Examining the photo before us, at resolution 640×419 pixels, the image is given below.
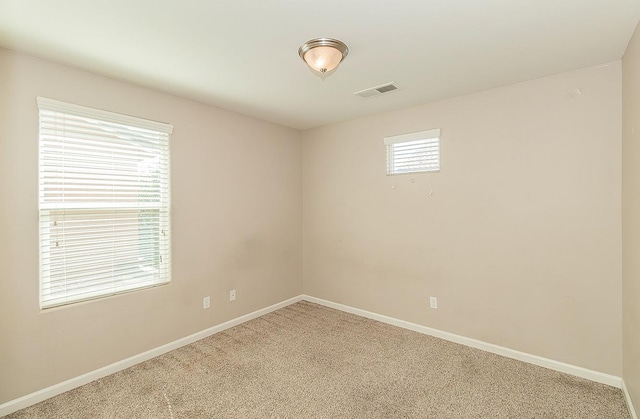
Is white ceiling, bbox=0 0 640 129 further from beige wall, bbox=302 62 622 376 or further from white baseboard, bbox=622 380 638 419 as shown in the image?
white baseboard, bbox=622 380 638 419

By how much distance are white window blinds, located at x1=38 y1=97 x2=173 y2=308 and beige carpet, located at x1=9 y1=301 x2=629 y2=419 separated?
0.77m

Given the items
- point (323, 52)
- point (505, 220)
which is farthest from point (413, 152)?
point (323, 52)

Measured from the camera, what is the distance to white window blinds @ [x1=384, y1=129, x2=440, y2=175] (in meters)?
3.26

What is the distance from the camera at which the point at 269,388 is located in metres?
2.38

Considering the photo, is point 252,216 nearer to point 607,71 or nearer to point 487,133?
point 487,133

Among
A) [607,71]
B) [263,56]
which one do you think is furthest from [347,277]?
[607,71]

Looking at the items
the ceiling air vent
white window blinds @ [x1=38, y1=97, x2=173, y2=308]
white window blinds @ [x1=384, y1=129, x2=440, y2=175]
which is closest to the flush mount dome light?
the ceiling air vent

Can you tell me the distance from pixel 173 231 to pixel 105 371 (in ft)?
4.10

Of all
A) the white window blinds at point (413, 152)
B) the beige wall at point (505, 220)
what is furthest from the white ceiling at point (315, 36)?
the white window blinds at point (413, 152)

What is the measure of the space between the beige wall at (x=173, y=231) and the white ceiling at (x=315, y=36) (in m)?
0.32

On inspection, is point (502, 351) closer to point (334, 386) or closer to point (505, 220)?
point (505, 220)

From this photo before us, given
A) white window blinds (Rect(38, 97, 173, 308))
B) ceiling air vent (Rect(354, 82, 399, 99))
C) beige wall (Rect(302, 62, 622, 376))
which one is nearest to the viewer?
white window blinds (Rect(38, 97, 173, 308))

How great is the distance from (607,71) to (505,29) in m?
1.14

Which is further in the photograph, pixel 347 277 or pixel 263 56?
pixel 347 277
